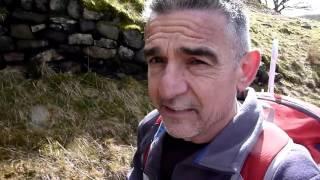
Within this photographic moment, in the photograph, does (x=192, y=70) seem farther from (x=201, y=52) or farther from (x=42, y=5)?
(x=42, y=5)

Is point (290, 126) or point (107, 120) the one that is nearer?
point (290, 126)

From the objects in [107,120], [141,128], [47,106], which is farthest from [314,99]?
[141,128]

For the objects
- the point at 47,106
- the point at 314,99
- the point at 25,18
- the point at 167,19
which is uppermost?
the point at 167,19

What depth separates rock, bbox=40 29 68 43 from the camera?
4461mm

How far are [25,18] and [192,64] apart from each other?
3358 millimetres

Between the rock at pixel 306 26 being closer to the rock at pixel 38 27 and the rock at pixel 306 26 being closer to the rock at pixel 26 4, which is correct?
the rock at pixel 38 27

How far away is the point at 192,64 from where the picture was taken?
138 cm

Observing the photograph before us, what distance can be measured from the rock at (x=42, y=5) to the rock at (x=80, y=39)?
0.37 m

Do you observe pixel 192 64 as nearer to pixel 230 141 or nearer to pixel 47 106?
pixel 230 141

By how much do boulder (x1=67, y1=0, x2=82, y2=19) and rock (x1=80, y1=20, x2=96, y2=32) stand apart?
0.29 feet

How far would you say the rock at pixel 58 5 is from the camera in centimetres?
445

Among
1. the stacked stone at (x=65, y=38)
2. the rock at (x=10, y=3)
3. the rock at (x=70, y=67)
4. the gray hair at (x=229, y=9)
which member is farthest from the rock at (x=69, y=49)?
the gray hair at (x=229, y=9)

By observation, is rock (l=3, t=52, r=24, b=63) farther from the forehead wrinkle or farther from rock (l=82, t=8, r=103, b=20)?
the forehead wrinkle

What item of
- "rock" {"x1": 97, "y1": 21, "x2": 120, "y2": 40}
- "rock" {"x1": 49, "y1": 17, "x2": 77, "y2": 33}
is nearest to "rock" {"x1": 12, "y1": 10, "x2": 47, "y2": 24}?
"rock" {"x1": 49, "y1": 17, "x2": 77, "y2": 33}
